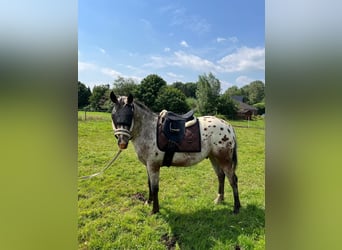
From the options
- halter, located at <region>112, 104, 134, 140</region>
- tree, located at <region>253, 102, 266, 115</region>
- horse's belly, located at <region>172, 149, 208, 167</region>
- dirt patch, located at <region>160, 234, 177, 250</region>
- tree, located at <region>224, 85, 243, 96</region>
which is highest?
tree, located at <region>224, 85, 243, 96</region>

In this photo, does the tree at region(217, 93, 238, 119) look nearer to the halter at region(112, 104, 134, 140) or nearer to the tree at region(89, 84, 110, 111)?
the halter at region(112, 104, 134, 140)

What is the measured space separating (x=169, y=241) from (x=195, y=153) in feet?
2.15

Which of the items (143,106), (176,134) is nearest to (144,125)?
(143,106)

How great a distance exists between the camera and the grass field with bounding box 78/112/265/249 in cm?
144

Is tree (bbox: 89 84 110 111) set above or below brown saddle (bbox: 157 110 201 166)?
above

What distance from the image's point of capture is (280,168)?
951 millimetres

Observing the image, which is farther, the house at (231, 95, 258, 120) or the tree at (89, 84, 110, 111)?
the tree at (89, 84, 110, 111)

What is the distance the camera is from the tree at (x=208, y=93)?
1480mm

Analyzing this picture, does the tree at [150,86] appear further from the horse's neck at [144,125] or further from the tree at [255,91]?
the tree at [255,91]

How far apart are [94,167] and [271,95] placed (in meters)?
1.32

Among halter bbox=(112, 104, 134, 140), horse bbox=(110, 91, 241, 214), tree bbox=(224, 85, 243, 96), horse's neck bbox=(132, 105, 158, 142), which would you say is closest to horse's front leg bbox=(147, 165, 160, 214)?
horse bbox=(110, 91, 241, 214)

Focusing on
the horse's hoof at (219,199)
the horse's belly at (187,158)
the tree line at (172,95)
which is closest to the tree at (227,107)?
the tree line at (172,95)

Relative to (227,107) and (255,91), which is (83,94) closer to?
(227,107)

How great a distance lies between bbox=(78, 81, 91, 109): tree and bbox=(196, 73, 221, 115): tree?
2.61 feet
